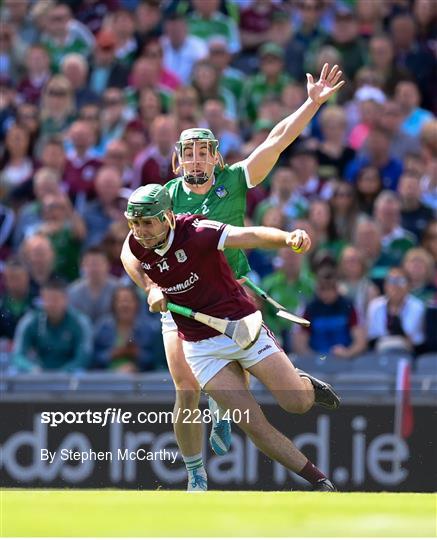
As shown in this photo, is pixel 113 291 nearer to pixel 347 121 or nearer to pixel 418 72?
pixel 347 121

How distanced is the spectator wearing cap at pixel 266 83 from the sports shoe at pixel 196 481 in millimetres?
7345

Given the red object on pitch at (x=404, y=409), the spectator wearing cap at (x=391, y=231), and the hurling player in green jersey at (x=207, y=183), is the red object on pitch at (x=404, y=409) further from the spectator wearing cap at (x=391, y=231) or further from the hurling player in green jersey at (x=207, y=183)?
the hurling player in green jersey at (x=207, y=183)

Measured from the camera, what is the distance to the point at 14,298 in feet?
53.4

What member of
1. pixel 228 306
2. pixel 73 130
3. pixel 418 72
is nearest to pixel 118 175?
pixel 73 130

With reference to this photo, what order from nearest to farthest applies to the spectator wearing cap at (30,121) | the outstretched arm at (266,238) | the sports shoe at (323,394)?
1. the outstretched arm at (266,238)
2. the sports shoe at (323,394)
3. the spectator wearing cap at (30,121)

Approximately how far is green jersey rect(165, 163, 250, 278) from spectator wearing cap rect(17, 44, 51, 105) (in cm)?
768

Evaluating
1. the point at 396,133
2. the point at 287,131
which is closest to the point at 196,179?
the point at 287,131

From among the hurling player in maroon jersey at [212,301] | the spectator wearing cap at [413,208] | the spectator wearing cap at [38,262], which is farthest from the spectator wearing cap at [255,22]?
the hurling player in maroon jersey at [212,301]

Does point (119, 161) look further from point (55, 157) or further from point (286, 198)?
point (286, 198)

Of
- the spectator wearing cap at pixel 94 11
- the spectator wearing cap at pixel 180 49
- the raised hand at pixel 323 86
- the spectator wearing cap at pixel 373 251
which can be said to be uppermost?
the spectator wearing cap at pixel 94 11

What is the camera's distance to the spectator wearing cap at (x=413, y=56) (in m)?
18.7

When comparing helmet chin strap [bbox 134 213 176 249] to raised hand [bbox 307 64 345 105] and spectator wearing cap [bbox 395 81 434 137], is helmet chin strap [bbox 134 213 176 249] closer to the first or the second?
raised hand [bbox 307 64 345 105]

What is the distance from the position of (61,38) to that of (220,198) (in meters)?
8.54

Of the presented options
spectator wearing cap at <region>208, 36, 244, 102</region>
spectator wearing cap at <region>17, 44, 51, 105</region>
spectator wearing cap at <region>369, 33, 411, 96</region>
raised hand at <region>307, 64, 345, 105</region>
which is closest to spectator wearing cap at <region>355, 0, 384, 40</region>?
spectator wearing cap at <region>369, 33, 411, 96</region>
